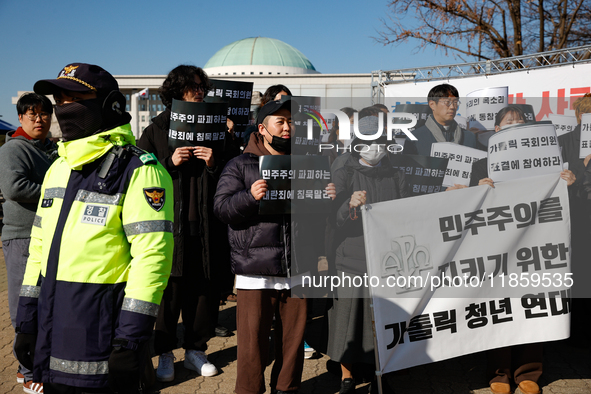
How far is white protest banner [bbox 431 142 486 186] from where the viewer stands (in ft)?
11.7

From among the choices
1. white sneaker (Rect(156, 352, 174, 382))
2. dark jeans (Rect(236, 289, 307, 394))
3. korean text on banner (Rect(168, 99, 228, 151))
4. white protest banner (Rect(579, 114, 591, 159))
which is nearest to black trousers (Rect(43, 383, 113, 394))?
dark jeans (Rect(236, 289, 307, 394))

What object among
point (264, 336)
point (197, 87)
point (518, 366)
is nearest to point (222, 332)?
point (264, 336)

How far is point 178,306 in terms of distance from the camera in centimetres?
370

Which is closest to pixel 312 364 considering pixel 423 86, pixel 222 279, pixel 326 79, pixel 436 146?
pixel 222 279

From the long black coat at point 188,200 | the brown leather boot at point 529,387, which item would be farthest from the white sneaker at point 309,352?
the brown leather boot at point 529,387

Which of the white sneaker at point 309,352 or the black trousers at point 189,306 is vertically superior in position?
the black trousers at point 189,306

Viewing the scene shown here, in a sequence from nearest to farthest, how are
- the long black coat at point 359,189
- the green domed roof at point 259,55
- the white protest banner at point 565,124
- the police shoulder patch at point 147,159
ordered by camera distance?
the police shoulder patch at point 147,159 < the long black coat at point 359,189 < the white protest banner at point 565,124 < the green domed roof at point 259,55

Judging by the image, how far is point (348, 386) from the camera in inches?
135

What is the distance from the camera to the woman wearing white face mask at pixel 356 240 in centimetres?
336

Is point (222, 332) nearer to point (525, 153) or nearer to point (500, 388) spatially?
point (500, 388)

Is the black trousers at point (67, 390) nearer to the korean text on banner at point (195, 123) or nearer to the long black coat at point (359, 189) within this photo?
the long black coat at point (359, 189)

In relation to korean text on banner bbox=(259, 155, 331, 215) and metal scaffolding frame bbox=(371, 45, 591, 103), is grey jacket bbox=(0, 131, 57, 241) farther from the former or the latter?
metal scaffolding frame bbox=(371, 45, 591, 103)

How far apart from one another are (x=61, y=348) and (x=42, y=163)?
219 centimetres

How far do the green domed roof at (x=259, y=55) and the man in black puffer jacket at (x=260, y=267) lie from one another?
74835mm
